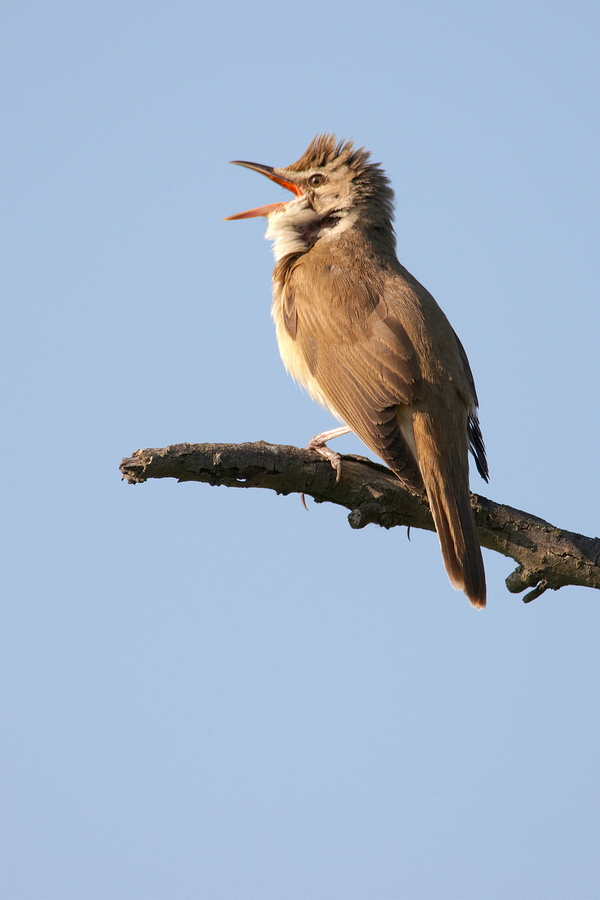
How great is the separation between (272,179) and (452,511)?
129 inches

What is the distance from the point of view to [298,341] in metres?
5.70

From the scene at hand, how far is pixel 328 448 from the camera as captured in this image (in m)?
4.96

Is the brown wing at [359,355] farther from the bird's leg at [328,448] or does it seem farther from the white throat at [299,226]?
the white throat at [299,226]

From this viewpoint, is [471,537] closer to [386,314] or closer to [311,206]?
[386,314]

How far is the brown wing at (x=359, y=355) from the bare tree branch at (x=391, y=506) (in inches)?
6.5

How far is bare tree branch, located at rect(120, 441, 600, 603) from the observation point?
440 centimetres

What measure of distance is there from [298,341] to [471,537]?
173 centimetres

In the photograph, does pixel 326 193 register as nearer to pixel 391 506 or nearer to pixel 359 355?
pixel 359 355

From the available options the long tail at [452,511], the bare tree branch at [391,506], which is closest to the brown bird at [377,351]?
the long tail at [452,511]

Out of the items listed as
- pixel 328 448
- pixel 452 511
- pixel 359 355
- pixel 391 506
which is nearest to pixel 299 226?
pixel 359 355

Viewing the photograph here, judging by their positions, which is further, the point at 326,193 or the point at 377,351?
the point at 326,193

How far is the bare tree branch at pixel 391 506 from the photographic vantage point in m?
4.40

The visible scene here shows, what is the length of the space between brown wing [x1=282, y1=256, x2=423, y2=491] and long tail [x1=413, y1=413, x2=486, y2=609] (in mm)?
103

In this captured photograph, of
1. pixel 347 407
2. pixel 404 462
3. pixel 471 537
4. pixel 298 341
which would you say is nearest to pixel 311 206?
pixel 298 341
